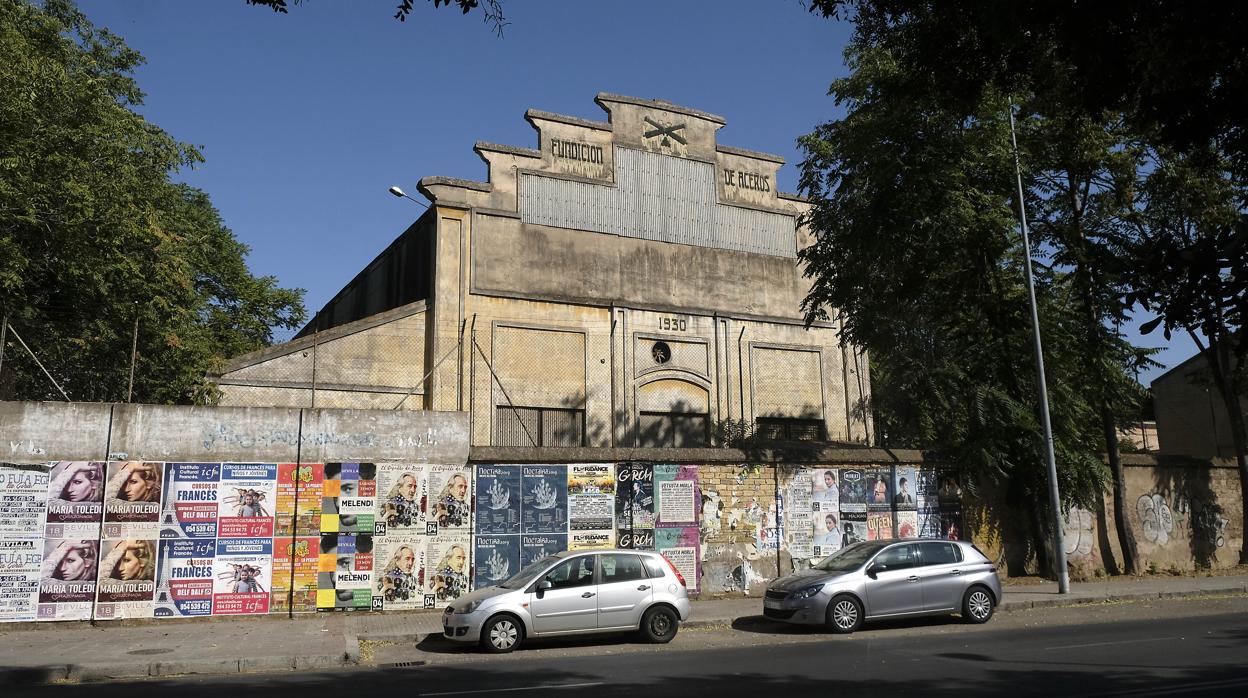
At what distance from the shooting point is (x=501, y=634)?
1269 centimetres

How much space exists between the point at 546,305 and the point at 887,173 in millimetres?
10773

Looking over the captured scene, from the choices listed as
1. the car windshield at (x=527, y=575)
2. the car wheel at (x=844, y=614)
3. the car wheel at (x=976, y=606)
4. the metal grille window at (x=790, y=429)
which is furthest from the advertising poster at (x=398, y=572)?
the metal grille window at (x=790, y=429)

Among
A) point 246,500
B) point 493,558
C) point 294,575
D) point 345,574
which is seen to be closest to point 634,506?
point 493,558

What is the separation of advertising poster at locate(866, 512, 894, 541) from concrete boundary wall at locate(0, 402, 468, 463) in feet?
30.3

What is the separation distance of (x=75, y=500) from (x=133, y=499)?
0.89 metres

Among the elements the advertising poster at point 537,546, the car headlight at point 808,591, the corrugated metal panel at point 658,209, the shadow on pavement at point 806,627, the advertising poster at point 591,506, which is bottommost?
the shadow on pavement at point 806,627

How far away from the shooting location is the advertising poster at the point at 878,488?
20.2 meters

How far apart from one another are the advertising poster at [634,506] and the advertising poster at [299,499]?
5.79 metres

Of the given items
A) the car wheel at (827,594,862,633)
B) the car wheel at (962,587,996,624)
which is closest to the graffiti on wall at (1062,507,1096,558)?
the car wheel at (962,587,996,624)

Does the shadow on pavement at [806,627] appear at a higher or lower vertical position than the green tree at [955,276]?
lower

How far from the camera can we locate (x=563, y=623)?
42.7 feet

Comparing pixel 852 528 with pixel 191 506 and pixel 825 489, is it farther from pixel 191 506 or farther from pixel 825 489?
pixel 191 506

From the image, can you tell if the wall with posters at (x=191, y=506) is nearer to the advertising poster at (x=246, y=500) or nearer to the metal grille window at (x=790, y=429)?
the advertising poster at (x=246, y=500)

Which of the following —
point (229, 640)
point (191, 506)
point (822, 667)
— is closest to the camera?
point (822, 667)
